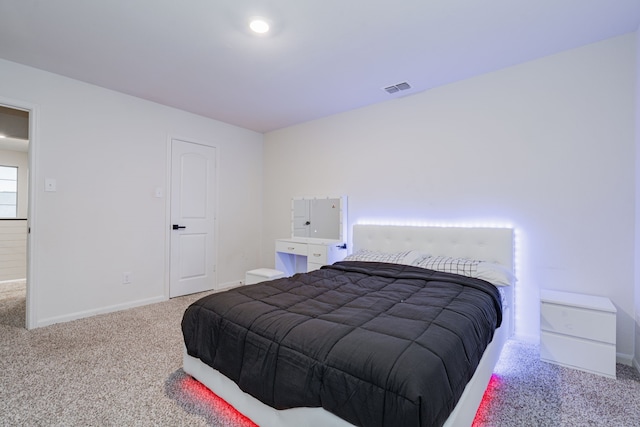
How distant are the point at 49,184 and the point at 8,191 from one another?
3.87 metres

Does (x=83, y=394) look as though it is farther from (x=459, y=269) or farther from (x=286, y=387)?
(x=459, y=269)

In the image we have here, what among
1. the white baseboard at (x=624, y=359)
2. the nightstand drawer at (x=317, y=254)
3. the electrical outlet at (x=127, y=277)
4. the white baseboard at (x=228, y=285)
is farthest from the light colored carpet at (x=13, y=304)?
Answer: the white baseboard at (x=624, y=359)

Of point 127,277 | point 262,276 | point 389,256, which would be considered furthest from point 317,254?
point 127,277

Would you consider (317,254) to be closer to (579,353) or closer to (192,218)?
(192,218)

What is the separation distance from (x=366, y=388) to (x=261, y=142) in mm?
4498

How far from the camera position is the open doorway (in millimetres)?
3884

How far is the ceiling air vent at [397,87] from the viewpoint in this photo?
123 inches

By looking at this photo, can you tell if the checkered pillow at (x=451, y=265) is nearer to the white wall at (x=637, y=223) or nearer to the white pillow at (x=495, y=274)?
the white pillow at (x=495, y=274)

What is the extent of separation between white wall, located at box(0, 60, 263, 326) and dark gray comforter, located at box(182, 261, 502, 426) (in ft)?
6.61

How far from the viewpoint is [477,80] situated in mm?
2965

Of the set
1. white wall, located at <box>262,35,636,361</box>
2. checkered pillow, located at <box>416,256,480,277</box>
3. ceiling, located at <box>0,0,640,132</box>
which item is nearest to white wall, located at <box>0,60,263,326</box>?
ceiling, located at <box>0,0,640,132</box>

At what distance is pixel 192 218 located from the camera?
13.5 ft

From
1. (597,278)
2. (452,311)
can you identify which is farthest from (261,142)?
(597,278)

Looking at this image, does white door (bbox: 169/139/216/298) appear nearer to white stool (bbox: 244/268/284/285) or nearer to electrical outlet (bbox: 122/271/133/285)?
electrical outlet (bbox: 122/271/133/285)
